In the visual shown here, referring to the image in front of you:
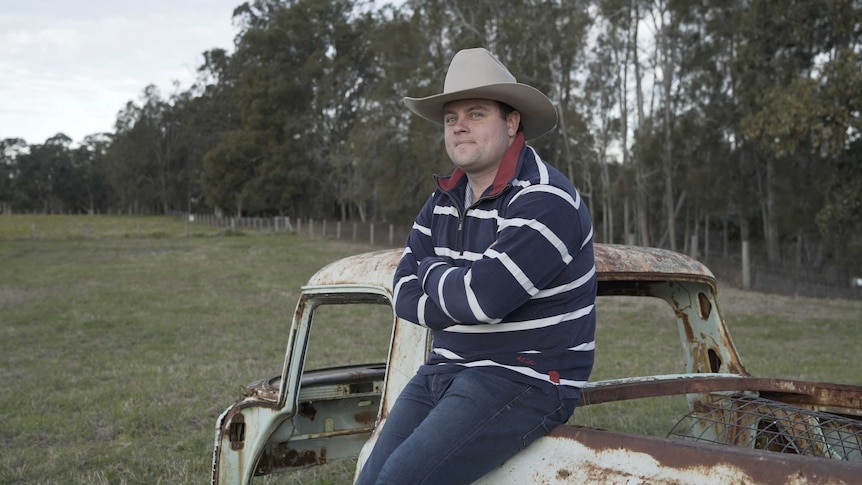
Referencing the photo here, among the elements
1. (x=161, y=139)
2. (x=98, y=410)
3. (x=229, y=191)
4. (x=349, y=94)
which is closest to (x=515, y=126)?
(x=98, y=410)

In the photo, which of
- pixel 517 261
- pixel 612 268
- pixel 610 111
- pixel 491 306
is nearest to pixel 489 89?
pixel 517 261

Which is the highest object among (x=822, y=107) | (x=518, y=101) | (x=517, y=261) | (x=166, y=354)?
(x=822, y=107)

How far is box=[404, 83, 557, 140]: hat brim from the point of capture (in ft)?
8.30

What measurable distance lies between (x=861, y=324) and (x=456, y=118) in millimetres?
13286

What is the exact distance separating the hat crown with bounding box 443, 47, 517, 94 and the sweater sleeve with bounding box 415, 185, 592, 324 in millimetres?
421

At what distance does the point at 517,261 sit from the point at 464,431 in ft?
1.50

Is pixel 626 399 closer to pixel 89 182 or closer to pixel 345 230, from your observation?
pixel 345 230

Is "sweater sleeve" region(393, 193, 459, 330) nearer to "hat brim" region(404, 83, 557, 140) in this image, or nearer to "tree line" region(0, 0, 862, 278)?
"hat brim" region(404, 83, 557, 140)

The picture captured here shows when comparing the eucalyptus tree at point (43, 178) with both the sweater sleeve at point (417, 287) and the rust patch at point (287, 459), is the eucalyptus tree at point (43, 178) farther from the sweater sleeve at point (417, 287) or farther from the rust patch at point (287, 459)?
the sweater sleeve at point (417, 287)

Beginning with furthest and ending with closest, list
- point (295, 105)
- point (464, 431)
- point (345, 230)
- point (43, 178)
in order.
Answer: point (43, 178), point (295, 105), point (345, 230), point (464, 431)

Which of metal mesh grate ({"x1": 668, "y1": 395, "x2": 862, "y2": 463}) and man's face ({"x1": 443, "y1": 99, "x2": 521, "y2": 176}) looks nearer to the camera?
Result: man's face ({"x1": 443, "y1": 99, "x2": 521, "y2": 176})

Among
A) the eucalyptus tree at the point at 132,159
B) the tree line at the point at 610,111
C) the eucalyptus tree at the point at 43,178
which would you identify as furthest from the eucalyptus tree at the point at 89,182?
the tree line at the point at 610,111

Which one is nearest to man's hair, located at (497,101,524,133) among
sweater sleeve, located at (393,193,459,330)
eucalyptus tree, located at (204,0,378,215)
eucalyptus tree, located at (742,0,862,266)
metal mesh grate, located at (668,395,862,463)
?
sweater sleeve, located at (393,193,459,330)

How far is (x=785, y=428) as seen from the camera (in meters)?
3.10
